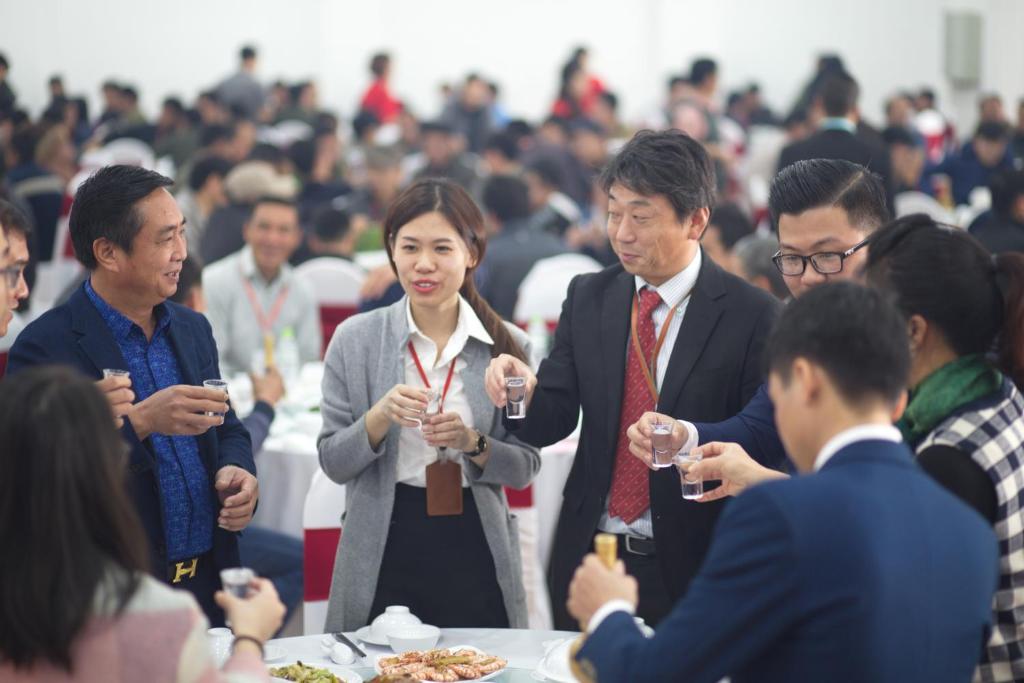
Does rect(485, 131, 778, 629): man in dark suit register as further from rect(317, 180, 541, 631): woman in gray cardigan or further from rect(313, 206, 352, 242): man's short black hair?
rect(313, 206, 352, 242): man's short black hair

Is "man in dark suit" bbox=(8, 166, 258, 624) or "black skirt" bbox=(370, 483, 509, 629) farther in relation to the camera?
"black skirt" bbox=(370, 483, 509, 629)

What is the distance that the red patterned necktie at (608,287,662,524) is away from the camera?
263cm

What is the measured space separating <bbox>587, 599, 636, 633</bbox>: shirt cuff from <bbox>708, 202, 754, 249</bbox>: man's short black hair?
3843 millimetres

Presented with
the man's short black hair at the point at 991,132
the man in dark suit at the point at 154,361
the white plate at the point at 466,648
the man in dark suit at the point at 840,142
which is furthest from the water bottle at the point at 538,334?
the man's short black hair at the point at 991,132

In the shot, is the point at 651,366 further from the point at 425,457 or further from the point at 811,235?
the point at 425,457

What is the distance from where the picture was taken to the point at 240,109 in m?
11.8

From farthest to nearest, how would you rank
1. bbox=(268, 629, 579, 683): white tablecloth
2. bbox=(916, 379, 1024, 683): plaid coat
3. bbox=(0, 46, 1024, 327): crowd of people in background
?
bbox=(0, 46, 1024, 327): crowd of people in background < bbox=(268, 629, 579, 683): white tablecloth < bbox=(916, 379, 1024, 683): plaid coat

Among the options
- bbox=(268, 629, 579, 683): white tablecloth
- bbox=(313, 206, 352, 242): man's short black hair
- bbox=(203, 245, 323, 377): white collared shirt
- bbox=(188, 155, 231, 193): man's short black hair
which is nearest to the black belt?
bbox=(268, 629, 579, 683): white tablecloth

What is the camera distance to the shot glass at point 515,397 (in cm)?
259

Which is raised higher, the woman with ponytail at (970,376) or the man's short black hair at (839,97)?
the man's short black hair at (839,97)

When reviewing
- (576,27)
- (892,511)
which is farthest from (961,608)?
(576,27)

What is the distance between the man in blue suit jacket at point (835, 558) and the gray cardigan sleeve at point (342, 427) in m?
1.13

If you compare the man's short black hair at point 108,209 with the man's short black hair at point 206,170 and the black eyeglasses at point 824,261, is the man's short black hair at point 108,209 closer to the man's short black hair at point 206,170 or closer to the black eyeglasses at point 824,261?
the black eyeglasses at point 824,261

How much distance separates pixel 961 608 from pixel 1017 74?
15574 millimetres
